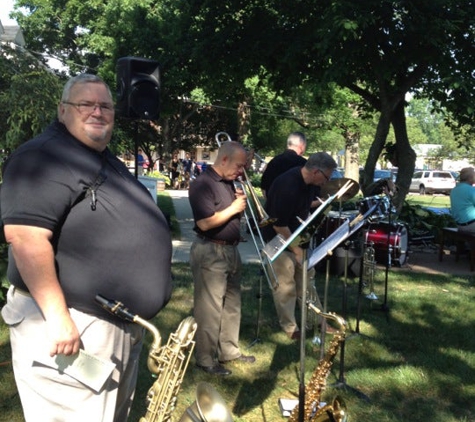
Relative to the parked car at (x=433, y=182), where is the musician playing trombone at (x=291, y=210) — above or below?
above

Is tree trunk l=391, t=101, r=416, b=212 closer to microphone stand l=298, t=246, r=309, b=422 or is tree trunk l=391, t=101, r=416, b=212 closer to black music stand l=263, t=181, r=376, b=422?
black music stand l=263, t=181, r=376, b=422

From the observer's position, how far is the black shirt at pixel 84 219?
2.22m

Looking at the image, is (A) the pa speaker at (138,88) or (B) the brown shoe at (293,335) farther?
(A) the pa speaker at (138,88)

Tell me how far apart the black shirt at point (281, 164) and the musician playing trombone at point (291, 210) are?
53.7 inches

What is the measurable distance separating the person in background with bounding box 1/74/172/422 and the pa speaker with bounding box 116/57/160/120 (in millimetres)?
5076

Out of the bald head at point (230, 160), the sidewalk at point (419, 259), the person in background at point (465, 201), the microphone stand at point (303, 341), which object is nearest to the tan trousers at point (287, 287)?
the bald head at point (230, 160)

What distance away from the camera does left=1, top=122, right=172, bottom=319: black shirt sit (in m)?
2.22

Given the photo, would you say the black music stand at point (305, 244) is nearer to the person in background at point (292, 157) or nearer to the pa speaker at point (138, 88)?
the person in background at point (292, 157)

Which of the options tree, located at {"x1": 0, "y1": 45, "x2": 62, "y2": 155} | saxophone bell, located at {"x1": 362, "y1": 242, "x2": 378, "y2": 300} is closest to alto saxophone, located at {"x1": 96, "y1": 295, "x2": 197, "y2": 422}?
tree, located at {"x1": 0, "y1": 45, "x2": 62, "y2": 155}

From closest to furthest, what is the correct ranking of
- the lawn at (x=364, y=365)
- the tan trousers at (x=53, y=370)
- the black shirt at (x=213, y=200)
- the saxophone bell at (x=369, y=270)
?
the tan trousers at (x=53, y=370) → the lawn at (x=364, y=365) → the black shirt at (x=213, y=200) → the saxophone bell at (x=369, y=270)

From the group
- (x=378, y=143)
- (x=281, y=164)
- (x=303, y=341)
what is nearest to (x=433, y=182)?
(x=378, y=143)

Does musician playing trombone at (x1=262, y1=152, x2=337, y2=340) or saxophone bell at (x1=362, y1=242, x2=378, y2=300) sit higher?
musician playing trombone at (x1=262, y1=152, x2=337, y2=340)

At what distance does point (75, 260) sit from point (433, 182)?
39.4 metres

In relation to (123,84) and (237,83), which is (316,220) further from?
(237,83)
